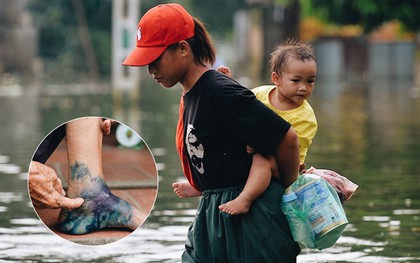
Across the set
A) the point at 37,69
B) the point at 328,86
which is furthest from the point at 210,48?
the point at 37,69

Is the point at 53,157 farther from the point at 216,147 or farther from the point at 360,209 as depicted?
the point at 360,209

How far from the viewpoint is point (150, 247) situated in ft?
27.4

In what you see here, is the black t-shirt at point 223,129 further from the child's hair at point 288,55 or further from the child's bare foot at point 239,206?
the child's hair at point 288,55

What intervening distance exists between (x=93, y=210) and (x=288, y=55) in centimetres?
105

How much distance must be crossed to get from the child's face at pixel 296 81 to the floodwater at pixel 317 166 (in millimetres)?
2603

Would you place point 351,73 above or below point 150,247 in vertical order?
below

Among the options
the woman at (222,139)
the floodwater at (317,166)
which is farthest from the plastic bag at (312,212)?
the floodwater at (317,166)

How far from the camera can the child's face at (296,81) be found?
5.24m

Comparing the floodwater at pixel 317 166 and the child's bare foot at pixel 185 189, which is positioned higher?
the child's bare foot at pixel 185 189

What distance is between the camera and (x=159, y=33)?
5.12 m

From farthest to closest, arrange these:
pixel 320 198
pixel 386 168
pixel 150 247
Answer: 1. pixel 386 168
2. pixel 150 247
3. pixel 320 198

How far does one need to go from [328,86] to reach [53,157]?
3439 centimetres

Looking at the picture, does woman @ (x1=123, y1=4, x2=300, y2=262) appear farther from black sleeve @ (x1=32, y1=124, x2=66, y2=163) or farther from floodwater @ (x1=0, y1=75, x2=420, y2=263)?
floodwater @ (x1=0, y1=75, x2=420, y2=263)

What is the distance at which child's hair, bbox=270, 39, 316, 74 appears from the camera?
530cm
